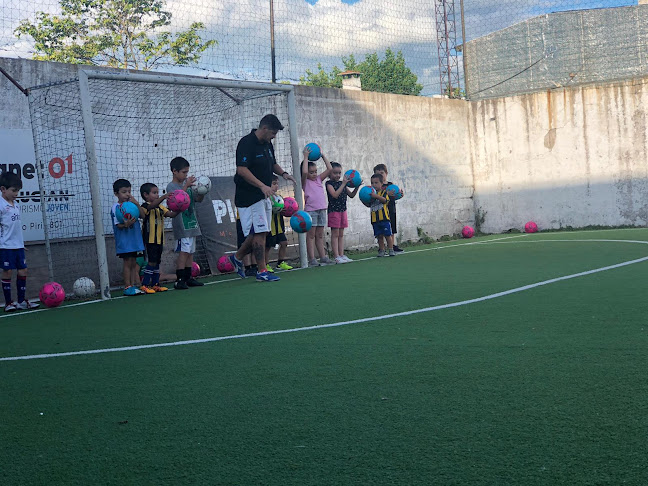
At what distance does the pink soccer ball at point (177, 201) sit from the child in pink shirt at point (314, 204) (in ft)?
8.31

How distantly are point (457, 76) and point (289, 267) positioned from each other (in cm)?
814

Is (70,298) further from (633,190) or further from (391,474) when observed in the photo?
(633,190)

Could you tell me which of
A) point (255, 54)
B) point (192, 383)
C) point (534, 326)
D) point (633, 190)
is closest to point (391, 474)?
point (192, 383)

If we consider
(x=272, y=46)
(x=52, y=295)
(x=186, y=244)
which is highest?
(x=272, y=46)

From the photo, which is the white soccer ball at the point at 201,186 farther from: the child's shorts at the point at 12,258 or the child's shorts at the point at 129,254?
the child's shorts at the point at 12,258

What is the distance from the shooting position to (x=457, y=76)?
1620 cm

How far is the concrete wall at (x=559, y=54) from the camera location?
15.6 metres

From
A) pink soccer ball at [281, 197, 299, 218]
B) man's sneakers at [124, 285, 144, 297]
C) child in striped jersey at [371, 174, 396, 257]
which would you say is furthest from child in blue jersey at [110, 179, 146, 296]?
child in striped jersey at [371, 174, 396, 257]

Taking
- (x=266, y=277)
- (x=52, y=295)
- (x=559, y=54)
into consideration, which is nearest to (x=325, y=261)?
(x=266, y=277)

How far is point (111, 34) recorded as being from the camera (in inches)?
762

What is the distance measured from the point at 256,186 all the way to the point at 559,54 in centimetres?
1123

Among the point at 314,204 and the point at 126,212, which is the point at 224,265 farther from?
the point at 126,212

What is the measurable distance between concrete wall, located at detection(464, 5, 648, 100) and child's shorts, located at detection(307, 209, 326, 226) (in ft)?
24.3

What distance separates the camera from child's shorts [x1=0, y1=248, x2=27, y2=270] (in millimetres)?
7328
